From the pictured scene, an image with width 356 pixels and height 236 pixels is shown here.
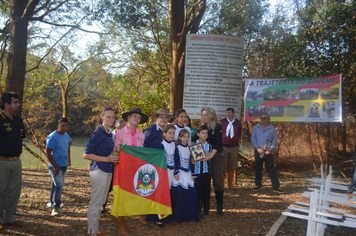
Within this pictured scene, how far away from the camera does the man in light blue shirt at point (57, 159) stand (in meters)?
5.58

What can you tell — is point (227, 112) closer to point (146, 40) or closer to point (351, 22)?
point (351, 22)

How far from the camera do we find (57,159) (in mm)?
5684

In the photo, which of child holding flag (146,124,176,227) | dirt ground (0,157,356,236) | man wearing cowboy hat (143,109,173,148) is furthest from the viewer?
man wearing cowboy hat (143,109,173,148)

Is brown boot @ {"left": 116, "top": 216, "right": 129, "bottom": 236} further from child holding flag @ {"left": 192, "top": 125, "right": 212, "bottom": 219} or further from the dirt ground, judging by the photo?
child holding flag @ {"left": 192, "top": 125, "right": 212, "bottom": 219}

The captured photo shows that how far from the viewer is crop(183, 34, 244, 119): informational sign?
26.3ft

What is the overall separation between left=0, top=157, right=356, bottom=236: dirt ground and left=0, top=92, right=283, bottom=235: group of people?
21 cm

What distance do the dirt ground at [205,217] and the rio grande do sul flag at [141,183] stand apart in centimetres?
44

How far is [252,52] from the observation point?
11.7 metres

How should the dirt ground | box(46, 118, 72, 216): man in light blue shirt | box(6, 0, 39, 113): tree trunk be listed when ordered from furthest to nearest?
box(6, 0, 39, 113): tree trunk
box(46, 118, 72, 216): man in light blue shirt
the dirt ground

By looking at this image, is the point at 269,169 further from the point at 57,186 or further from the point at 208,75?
the point at 57,186

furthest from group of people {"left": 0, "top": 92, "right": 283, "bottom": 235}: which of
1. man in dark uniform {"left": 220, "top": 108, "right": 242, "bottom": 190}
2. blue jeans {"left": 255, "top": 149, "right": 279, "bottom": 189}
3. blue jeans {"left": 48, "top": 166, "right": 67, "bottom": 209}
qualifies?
blue jeans {"left": 255, "top": 149, "right": 279, "bottom": 189}

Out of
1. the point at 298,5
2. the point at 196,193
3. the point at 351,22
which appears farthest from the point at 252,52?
the point at 196,193

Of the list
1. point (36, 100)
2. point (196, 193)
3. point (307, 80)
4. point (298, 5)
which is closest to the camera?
point (196, 193)

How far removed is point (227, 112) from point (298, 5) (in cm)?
661
